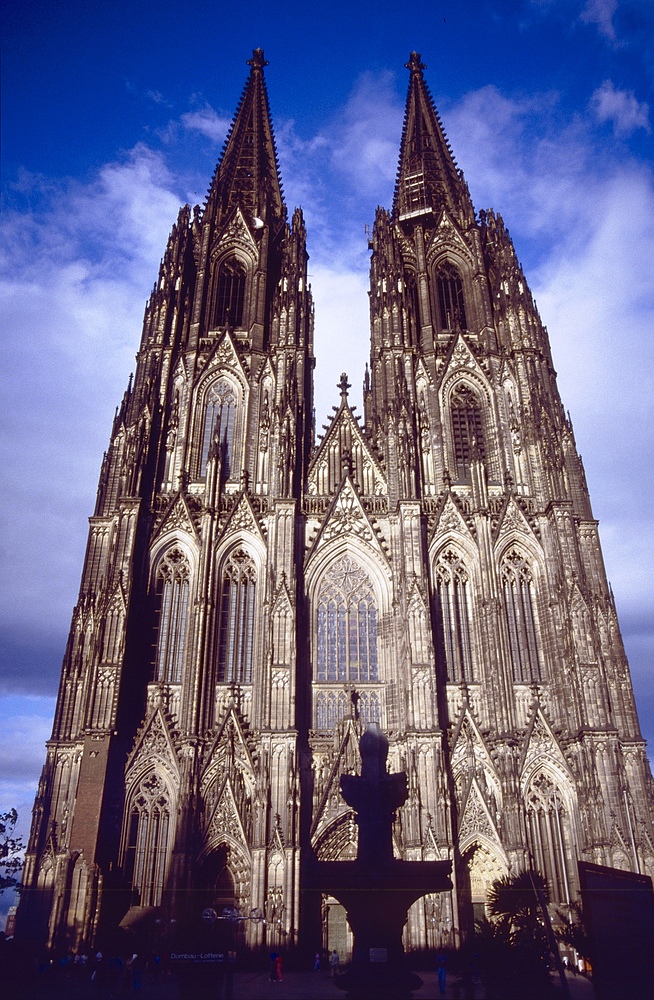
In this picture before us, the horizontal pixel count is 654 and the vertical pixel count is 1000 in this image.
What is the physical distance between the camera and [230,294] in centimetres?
4372

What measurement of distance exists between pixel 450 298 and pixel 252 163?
61.0 ft

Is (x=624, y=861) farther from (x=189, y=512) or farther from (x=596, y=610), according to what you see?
(x=189, y=512)

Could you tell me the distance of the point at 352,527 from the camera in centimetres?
3484

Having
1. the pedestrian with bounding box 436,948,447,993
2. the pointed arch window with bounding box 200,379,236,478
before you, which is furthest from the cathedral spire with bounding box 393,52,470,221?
the pedestrian with bounding box 436,948,447,993

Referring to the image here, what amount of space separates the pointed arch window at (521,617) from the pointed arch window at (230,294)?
67.5 feet

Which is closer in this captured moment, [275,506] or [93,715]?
[93,715]

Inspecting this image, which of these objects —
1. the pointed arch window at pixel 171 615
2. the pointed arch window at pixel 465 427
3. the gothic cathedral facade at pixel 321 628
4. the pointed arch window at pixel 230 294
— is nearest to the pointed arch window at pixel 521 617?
the gothic cathedral facade at pixel 321 628

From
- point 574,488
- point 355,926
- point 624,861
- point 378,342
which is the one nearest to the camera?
point 355,926

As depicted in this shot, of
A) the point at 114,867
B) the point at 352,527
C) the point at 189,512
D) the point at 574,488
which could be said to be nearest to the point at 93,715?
the point at 114,867

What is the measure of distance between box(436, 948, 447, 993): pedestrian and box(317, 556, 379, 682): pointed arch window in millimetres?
10519

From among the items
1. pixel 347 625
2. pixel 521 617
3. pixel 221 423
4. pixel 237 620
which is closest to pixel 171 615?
pixel 237 620

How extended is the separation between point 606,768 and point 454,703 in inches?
247

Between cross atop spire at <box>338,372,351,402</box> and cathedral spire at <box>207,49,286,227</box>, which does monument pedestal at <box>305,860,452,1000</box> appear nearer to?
cross atop spire at <box>338,372,351,402</box>

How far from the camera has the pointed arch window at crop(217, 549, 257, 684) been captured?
104ft
